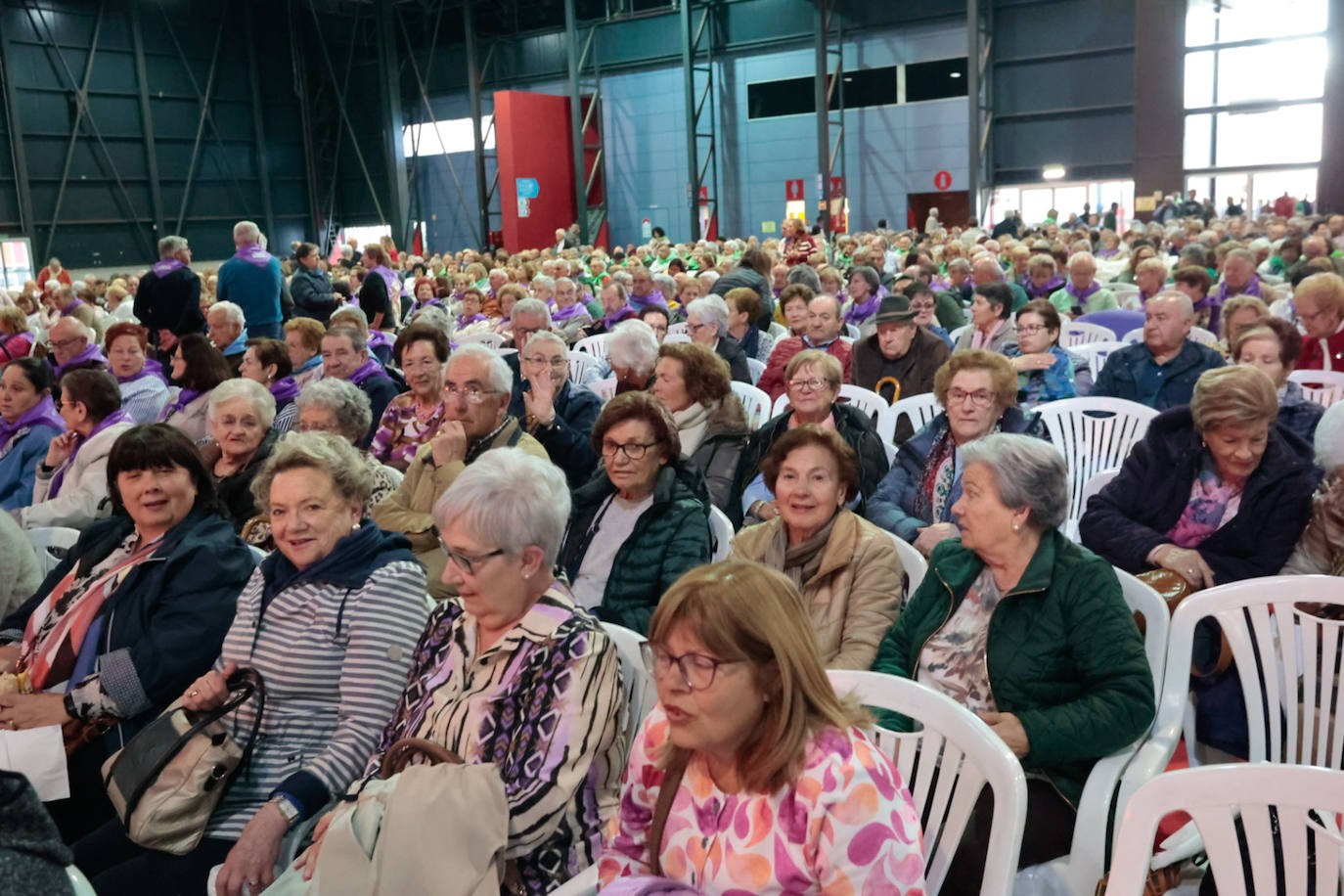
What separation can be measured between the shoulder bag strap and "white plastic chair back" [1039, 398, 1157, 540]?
294 cm

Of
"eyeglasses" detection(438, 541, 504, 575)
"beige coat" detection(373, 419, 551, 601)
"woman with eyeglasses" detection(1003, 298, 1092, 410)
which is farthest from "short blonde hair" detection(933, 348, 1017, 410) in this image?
"eyeglasses" detection(438, 541, 504, 575)

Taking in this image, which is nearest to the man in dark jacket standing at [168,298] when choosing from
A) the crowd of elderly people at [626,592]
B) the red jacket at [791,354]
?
the crowd of elderly people at [626,592]

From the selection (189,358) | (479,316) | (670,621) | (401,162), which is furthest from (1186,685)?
(401,162)

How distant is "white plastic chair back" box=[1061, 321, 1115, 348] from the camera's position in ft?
21.5

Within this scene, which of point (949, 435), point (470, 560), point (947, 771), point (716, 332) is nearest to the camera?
point (947, 771)

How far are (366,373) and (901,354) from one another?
2.60 m

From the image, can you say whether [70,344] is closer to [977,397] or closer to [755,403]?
[755,403]

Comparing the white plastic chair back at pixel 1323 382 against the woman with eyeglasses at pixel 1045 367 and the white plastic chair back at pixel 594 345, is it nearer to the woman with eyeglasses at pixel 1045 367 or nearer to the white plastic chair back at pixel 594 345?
the woman with eyeglasses at pixel 1045 367

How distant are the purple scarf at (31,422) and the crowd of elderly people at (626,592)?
1cm

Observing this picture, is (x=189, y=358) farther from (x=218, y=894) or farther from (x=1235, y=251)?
(x=1235, y=251)

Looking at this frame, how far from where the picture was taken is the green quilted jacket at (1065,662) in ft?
6.38

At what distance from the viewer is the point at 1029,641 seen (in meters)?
2.07

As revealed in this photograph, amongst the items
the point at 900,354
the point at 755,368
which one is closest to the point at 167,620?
the point at 900,354

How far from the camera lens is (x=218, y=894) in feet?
6.47
